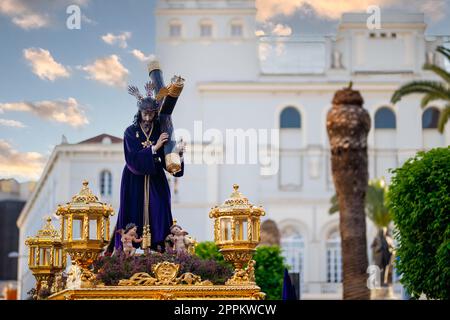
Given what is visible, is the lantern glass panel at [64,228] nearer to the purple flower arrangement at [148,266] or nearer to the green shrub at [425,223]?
the purple flower arrangement at [148,266]

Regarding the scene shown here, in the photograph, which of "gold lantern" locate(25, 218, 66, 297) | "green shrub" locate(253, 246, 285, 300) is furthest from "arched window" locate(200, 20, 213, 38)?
"gold lantern" locate(25, 218, 66, 297)

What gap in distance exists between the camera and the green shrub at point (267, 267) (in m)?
47.8

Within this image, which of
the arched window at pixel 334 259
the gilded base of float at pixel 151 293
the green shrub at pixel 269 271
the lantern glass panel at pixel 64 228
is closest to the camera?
the gilded base of float at pixel 151 293

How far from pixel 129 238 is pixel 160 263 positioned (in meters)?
1.35

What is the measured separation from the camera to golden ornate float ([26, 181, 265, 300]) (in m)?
14.4

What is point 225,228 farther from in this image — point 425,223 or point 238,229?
point 425,223

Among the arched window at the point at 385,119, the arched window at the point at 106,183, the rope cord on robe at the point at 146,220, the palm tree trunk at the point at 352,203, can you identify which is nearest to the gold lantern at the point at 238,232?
the rope cord on robe at the point at 146,220

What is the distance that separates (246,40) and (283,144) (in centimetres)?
853

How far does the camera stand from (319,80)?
79125 millimetres

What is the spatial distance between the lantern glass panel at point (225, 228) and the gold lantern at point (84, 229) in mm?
1684

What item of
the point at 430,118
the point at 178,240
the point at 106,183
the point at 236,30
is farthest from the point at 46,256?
the point at 430,118

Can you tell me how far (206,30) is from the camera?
7944 centimetres
